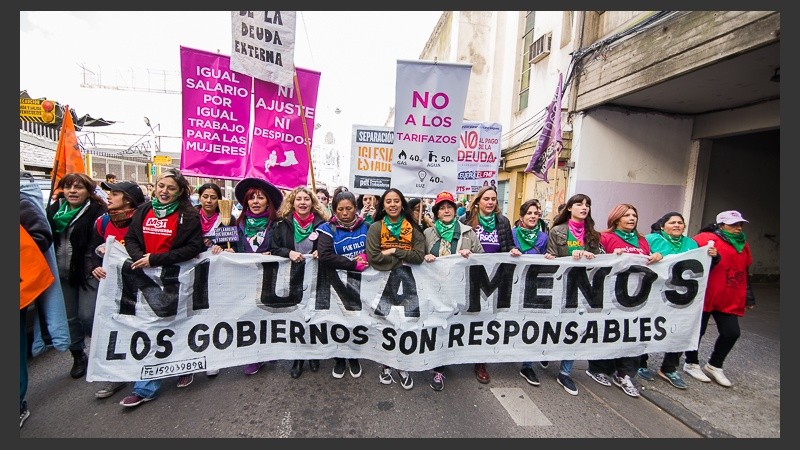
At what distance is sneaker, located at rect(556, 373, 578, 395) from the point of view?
10.7 ft

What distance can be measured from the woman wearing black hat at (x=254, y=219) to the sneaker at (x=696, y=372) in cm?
462

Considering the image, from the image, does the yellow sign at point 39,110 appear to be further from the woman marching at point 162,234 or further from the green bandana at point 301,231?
the green bandana at point 301,231

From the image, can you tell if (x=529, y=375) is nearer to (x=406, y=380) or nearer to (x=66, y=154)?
(x=406, y=380)

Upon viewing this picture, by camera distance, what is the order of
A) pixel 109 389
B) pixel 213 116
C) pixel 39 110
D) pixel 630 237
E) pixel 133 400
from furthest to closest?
pixel 39 110 < pixel 213 116 < pixel 630 237 < pixel 109 389 < pixel 133 400

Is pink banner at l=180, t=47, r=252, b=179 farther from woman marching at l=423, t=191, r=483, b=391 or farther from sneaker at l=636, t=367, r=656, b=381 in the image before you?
sneaker at l=636, t=367, r=656, b=381

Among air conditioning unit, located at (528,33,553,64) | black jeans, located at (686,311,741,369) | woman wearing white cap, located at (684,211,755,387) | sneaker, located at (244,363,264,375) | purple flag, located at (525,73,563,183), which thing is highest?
air conditioning unit, located at (528,33,553,64)

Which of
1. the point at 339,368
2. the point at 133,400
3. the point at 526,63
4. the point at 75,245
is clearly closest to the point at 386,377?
the point at 339,368

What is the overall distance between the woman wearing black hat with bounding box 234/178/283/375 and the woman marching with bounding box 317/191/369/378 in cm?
65

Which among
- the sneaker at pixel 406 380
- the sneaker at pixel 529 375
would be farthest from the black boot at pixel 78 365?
the sneaker at pixel 529 375

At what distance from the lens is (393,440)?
2.57 metres

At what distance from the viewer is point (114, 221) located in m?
3.10

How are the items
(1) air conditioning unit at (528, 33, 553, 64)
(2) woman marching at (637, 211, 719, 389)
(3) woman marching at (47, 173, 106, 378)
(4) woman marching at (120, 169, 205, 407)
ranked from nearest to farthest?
1. (4) woman marching at (120, 169, 205, 407)
2. (3) woman marching at (47, 173, 106, 378)
3. (2) woman marching at (637, 211, 719, 389)
4. (1) air conditioning unit at (528, 33, 553, 64)

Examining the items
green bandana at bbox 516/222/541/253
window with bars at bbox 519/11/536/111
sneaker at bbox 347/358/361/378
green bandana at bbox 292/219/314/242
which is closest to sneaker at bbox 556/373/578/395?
green bandana at bbox 516/222/541/253

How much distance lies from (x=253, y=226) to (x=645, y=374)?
444 cm
